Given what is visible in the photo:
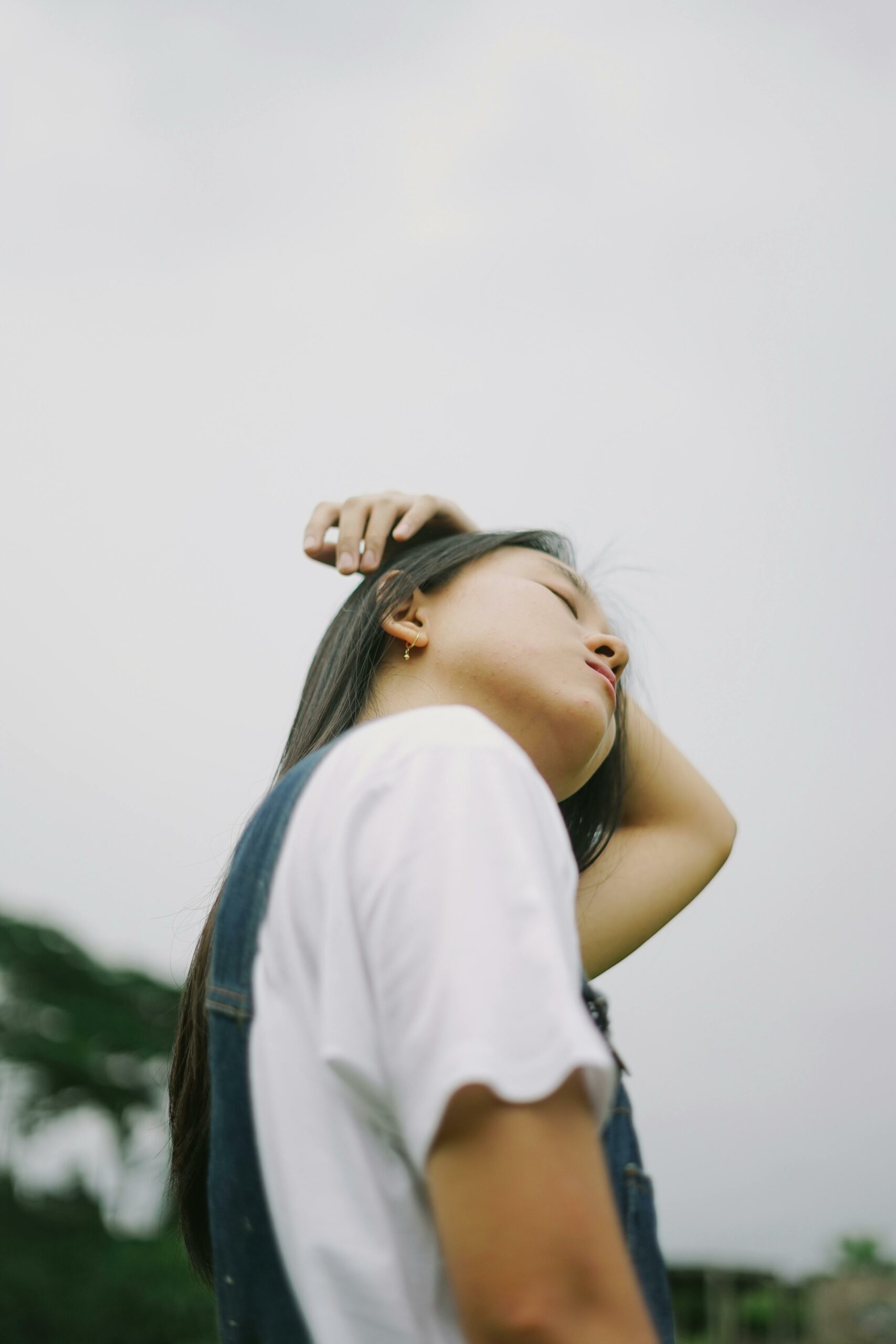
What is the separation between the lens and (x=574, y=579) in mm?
1784

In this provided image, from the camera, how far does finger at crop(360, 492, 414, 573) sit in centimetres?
191

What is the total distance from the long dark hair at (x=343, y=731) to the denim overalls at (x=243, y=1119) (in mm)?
317

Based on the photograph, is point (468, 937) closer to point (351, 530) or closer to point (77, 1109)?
point (351, 530)

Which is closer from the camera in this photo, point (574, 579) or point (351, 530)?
point (574, 579)

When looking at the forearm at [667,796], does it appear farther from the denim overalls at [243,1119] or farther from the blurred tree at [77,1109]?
the blurred tree at [77,1109]

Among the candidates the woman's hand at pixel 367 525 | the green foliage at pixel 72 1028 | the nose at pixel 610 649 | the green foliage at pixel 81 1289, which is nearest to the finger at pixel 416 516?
the woman's hand at pixel 367 525

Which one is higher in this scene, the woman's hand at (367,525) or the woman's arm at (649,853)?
the woman's hand at (367,525)

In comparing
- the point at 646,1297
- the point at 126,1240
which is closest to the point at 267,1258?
the point at 646,1297

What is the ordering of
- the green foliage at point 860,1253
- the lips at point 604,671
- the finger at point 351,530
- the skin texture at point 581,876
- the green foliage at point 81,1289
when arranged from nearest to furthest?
the skin texture at point 581,876 < the lips at point 604,671 < the finger at point 351,530 < the green foliage at point 81,1289 < the green foliage at point 860,1253

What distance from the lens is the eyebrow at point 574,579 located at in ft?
5.81

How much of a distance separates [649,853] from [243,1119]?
122 cm

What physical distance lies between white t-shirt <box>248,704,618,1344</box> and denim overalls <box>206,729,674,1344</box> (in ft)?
0.16

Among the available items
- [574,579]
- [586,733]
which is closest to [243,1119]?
[586,733]

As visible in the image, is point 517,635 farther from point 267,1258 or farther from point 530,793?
point 267,1258
